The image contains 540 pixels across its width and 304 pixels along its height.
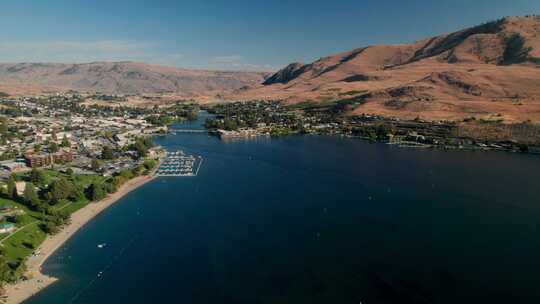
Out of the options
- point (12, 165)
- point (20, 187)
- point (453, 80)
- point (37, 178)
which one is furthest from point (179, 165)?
point (453, 80)

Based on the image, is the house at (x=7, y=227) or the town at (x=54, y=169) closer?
the house at (x=7, y=227)

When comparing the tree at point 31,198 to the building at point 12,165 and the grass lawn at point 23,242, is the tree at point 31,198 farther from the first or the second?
the building at point 12,165

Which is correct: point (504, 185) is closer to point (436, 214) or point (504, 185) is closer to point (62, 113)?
point (436, 214)

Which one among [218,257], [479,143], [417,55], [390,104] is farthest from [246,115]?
[417,55]

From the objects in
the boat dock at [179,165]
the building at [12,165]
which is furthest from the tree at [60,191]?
the building at [12,165]

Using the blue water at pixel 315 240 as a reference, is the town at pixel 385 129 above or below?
above

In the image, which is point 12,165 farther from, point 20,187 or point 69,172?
point 20,187
